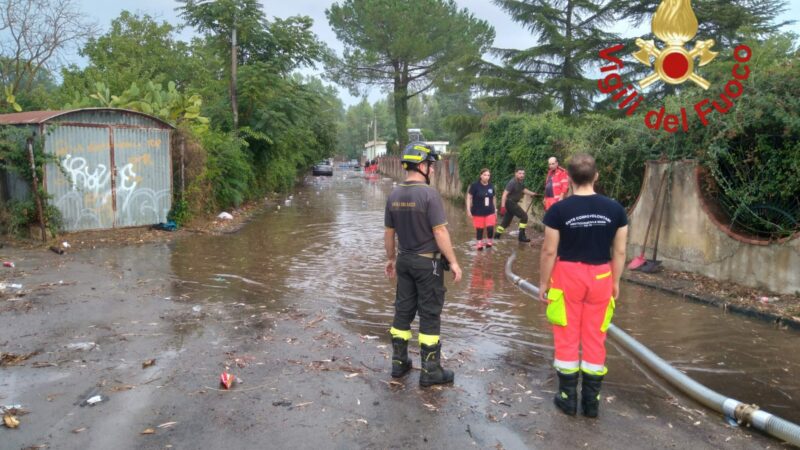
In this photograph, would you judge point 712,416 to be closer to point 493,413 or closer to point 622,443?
point 622,443

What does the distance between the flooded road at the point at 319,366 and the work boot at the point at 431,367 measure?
13 centimetres

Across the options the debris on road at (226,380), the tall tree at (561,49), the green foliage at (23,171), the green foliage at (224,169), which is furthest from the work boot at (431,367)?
the tall tree at (561,49)

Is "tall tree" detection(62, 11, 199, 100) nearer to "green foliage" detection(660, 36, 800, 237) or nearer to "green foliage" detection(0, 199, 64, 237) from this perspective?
"green foliage" detection(0, 199, 64, 237)

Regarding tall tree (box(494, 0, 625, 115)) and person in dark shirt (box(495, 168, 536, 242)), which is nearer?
person in dark shirt (box(495, 168, 536, 242))

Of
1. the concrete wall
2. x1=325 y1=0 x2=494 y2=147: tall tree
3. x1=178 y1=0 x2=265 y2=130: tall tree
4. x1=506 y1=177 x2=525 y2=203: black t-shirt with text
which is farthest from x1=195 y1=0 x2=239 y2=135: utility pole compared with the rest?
x1=325 y1=0 x2=494 y2=147: tall tree

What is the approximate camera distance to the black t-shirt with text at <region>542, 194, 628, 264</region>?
3.91 metres

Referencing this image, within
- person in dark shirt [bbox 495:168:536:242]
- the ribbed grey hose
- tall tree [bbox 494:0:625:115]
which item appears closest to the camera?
the ribbed grey hose

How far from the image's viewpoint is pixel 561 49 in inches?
1013

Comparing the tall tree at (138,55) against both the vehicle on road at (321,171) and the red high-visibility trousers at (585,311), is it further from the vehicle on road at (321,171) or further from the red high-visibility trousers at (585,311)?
the red high-visibility trousers at (585,311)

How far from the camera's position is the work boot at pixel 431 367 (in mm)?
4438

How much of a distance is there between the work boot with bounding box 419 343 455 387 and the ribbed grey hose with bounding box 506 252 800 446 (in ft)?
5.95

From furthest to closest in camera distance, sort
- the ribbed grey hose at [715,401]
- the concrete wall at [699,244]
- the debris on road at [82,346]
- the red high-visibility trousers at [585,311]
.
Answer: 1. the concrete wall at [699,244]
2. the debris on road at [82,346]
3. the red high-visibility trousers at [585,311]
4. the ribbed grey hose at [715,401]

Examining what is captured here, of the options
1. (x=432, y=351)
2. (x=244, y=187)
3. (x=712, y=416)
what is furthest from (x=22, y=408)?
(x=244, y=187)

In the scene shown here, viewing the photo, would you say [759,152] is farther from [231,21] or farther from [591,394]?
[231,21]
